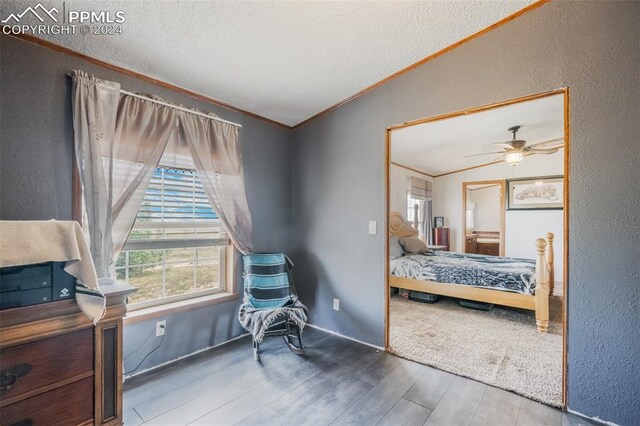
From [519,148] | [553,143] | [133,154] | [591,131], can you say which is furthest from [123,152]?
[553,143]

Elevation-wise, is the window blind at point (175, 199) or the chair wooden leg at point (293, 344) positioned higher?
the window blind at point (175, 199)

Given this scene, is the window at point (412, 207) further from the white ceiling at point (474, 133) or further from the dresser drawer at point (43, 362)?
the dresser drawer at point (43, 362)

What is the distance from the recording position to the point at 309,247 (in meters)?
3.22

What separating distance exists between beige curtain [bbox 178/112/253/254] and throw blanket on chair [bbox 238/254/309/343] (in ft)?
0.65

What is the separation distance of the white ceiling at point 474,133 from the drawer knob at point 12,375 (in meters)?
3.03

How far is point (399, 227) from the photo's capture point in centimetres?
454

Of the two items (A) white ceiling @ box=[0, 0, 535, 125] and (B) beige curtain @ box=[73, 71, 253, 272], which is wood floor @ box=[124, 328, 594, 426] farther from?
(A) white ceiling @ box=[0, 0, 535, 125]

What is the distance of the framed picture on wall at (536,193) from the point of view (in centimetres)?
495

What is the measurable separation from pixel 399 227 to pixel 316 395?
3071 millimetres

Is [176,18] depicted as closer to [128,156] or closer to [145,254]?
[128,156]

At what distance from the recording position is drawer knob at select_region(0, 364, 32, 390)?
115 cm

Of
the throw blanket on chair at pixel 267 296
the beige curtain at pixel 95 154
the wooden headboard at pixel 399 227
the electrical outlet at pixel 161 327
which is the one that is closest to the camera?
the beige curtain at pixel 95 154

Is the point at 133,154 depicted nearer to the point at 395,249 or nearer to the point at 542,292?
the point at 395,249

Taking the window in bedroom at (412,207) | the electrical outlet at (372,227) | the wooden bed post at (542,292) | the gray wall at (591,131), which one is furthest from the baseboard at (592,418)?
the window in bedroom at (412,207)
